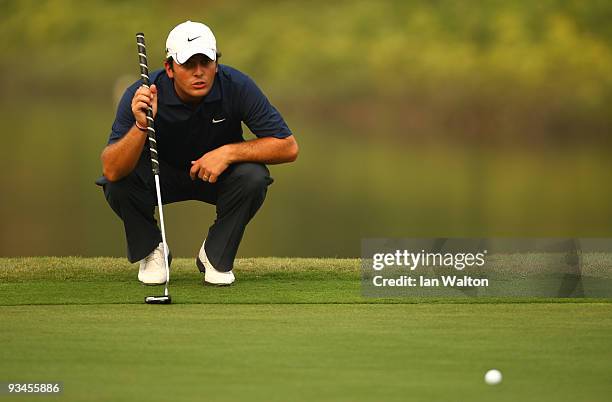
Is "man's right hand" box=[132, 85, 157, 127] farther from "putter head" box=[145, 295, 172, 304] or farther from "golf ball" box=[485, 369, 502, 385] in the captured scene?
"golf ball" box=[485, 369, 502, 385]

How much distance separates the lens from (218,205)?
6371mm

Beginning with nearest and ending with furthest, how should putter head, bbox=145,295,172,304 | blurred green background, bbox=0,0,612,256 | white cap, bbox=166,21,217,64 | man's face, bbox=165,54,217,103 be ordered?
putter head, bbox=145,295,172,304
white cap, bbox=166,21,217,64
man's face, bbox=165,54,217,103
blurred green background, bbox=0,0,612,256

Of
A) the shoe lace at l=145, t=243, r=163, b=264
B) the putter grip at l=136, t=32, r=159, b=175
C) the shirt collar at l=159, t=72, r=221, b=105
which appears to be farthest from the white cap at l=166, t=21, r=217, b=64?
the shoe lace at l=145, t=243, r=163, b=264

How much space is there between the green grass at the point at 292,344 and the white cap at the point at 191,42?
101 cm

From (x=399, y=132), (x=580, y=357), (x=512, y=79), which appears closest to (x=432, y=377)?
(x=580, y=357)

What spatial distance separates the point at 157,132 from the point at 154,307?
3.71 ft

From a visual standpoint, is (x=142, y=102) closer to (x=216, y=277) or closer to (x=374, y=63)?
(x=216, y=277)

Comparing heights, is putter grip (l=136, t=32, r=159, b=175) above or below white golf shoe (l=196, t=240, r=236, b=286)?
above

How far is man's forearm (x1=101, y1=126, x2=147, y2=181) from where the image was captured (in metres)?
5.96

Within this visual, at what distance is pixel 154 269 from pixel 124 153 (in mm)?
586

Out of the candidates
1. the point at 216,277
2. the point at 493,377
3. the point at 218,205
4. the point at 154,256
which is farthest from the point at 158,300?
the point at 493,377

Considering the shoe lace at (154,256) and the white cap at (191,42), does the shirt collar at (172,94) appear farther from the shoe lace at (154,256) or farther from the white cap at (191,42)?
the shoe lace at (154,256)

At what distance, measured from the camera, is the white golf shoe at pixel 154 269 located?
6215 millimetres

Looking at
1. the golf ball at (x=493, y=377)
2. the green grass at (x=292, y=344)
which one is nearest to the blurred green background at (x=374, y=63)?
the green grass at (x=292, y=344)
